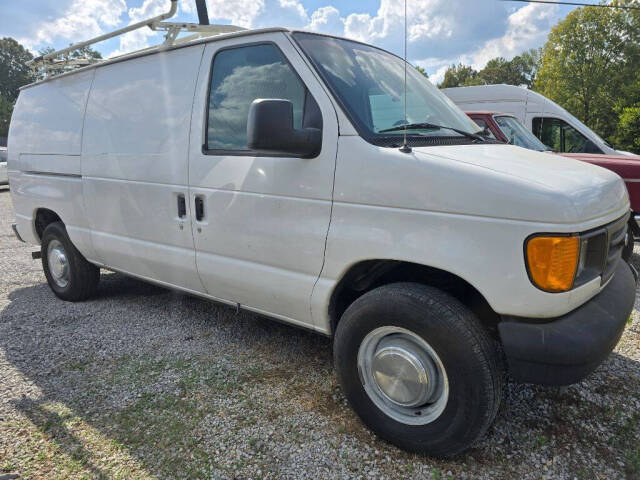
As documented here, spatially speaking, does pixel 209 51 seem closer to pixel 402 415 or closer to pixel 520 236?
pixel 520 236

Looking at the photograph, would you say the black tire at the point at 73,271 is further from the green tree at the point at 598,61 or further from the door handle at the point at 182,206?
the green tree at the point at 598,61

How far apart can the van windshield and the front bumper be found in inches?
43.7

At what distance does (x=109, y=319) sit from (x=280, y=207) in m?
2.45

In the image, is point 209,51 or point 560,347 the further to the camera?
point 209,51

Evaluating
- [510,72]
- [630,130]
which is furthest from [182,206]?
[510,72]

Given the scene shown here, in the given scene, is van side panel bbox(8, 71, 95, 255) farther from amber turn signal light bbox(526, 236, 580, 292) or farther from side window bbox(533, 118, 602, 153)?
side window bbox(533, 118, 602, 153)

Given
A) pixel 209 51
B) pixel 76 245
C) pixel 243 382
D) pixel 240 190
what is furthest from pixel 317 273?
pixel 76 245

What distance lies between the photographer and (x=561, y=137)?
26.7 ft

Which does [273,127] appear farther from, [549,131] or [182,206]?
[549,131]

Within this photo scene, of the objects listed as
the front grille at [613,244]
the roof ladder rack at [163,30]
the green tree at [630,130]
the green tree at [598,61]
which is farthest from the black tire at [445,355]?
the green tree at [598,61]

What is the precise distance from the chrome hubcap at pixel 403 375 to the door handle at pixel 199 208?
1.42 meters

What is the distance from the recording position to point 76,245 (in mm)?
4270

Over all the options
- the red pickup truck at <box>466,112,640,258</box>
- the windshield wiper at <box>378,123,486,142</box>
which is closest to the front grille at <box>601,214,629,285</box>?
the windshield wiper at <box>378,123,486,142</box>

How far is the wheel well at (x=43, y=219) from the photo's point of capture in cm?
475
